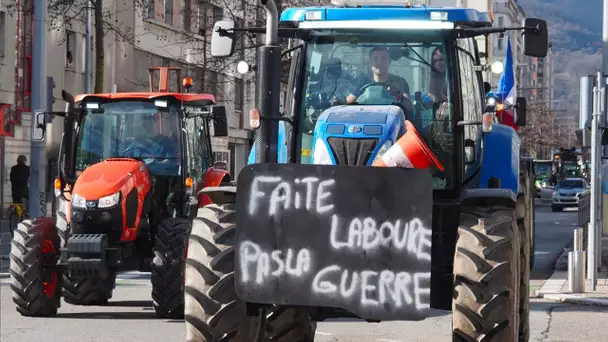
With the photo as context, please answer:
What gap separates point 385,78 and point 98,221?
623 cm

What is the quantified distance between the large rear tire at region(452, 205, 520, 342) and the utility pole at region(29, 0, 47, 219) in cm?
1955

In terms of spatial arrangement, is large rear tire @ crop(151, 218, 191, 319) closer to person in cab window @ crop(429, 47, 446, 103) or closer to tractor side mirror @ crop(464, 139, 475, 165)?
tractor side mirror @ crop(464, 139, 475, 165)

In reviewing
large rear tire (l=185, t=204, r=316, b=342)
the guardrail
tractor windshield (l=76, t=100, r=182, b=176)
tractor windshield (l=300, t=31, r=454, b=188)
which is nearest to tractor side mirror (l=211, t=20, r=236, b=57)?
tractor windshield (l=300, t=31, r=454, b=188)

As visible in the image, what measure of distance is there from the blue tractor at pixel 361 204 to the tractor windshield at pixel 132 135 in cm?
641

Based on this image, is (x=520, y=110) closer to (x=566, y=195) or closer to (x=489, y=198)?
(x=489, y=198)

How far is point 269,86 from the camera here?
9.34m

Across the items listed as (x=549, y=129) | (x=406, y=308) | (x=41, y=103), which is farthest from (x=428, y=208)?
(x=549, y=129)

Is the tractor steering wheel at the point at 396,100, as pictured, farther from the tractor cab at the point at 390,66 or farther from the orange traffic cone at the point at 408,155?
the orange traffic cone at the point at 408,155

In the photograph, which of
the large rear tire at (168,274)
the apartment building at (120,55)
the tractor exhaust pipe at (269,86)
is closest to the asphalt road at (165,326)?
the large rear tire at (168,274)

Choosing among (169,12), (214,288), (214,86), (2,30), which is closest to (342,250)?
(214,288)

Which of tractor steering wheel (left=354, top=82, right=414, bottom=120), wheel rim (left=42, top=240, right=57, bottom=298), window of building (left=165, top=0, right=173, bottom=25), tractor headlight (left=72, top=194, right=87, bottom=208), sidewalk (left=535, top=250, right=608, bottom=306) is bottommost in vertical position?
sidewalk (left=535, top=250, right=608, bottom=306)

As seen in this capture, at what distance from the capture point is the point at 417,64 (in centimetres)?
1085

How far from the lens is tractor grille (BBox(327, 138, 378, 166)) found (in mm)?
9531

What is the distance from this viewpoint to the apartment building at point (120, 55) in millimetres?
41500
